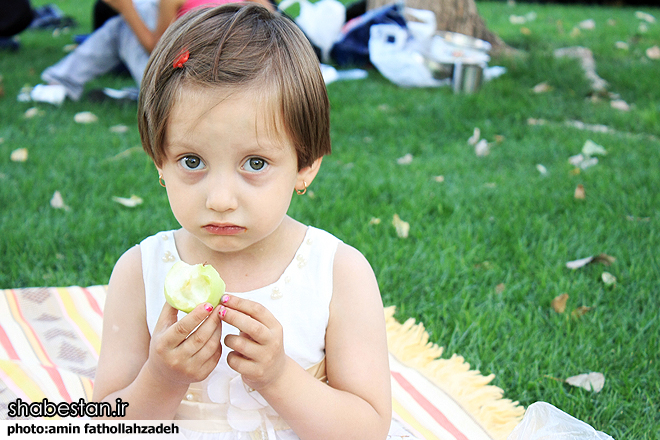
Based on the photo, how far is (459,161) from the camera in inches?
149

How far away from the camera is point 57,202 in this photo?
3.01 metres

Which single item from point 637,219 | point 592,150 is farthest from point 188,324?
point 592,150

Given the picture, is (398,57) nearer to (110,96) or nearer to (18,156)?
(110,96)

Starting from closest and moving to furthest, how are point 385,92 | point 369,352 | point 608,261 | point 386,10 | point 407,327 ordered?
point 369,352 < point 407,327 < point 608,261 < point 385,92 < point 386,10

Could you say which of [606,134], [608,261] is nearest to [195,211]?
[608,261]

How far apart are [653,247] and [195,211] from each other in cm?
222

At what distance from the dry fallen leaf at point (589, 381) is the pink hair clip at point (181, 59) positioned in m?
1.44

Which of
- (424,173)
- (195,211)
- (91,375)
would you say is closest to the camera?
(195,211)

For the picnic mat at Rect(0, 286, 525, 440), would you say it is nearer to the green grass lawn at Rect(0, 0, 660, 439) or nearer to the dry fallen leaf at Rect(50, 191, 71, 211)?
the green grass lawn at Rect(0, 0, 660, 439)

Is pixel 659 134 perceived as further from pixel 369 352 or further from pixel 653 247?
pixel 369 352

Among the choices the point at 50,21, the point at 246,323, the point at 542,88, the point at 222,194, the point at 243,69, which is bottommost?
the point at 50,21

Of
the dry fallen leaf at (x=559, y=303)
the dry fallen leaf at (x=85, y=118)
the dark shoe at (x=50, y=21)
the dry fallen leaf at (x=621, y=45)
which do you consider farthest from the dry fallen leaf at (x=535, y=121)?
the dark shoe at (x=50, y=21)

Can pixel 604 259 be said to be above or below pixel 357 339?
below

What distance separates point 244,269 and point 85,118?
354 centimetres
